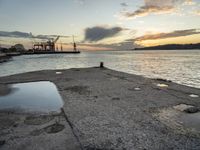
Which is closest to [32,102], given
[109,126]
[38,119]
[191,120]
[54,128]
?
[38,119]

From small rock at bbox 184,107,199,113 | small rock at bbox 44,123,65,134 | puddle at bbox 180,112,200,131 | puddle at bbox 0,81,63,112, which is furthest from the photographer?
puddle at bbox 0,81,63,112

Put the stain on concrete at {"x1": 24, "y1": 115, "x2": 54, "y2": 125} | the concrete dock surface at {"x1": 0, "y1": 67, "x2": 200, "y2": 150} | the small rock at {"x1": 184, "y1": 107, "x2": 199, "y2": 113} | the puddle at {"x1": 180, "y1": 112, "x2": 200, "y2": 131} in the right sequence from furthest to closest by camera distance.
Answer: the small rock at {"x1": 184, "y1": 107, "x2": 199, "y2": 113} → the stain on concrete at {"x1": 24, "y1": 115, "x2": 54, "y2": 125} → the puddle at {"x1": 180, "y1": 112, "x2": 200, "y2": 131} → the concrete dock surface at {"x1": 0, "y1": 67, "x2": 200, "y2": 150}

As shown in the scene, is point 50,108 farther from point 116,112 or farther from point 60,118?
point 116,112

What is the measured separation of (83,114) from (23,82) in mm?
10581

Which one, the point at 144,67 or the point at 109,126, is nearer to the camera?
the point at 109,126

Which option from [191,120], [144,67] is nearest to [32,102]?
[191,120]

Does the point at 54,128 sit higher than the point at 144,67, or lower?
higher

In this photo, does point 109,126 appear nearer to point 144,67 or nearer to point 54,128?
point 54,128

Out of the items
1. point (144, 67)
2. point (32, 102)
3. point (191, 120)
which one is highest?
point (191, 120)

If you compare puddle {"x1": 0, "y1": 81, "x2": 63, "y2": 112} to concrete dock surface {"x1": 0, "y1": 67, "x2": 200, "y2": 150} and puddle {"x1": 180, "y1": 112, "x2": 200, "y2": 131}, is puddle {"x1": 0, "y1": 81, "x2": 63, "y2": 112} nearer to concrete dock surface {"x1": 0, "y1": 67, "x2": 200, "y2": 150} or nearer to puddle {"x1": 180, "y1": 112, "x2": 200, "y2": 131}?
concrete dock surface {"x1": 0, "y1": 67, "x2": 200, "y2": 150}

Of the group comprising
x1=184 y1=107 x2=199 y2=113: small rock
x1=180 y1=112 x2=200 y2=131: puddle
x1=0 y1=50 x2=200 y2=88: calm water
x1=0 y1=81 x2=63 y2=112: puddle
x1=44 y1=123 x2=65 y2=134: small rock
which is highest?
x1=44 y1=123 x2=65 y2=134: small rock

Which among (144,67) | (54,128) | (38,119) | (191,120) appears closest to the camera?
(54,128)

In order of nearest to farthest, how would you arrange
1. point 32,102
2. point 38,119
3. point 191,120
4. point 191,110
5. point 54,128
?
point 54,128, point 191,120, point 38,119, point 191,110, point 32,102

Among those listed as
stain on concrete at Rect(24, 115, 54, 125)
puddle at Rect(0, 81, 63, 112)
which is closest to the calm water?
puddle at Rect(0, 81, 63, 112)
